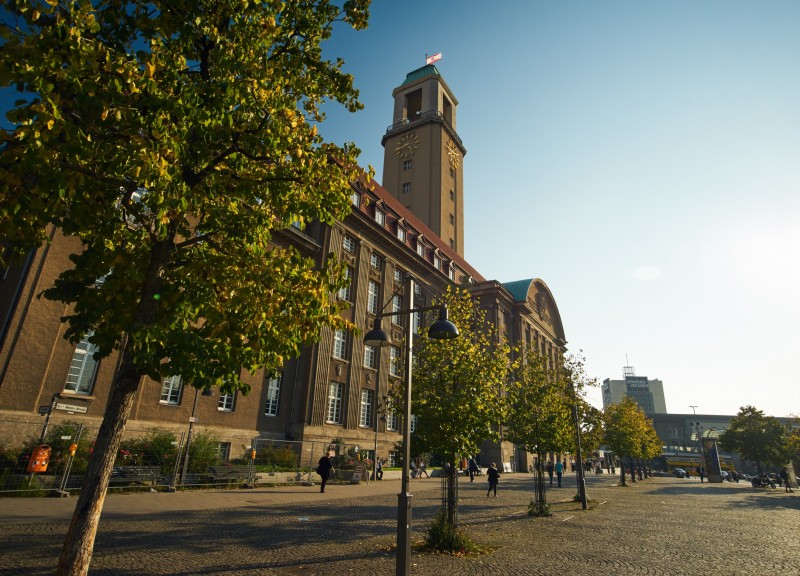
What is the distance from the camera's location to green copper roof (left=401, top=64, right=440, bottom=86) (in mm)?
69156

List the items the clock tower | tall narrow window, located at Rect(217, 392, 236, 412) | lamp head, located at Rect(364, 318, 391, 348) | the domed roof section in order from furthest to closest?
the clock tower, the domed roof section, tall narrow window, located at Rect(217, 392, 236, 412), lamp head, located at Rect(364, 318, 391, 348)

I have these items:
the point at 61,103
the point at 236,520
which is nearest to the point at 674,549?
the point at 236,520

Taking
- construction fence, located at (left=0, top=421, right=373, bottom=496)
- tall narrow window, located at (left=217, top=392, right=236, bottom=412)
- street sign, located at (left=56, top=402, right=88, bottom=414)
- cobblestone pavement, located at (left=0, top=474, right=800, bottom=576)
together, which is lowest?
cobblestone pavement, located at (left=0, top=474, right=800, bottom=576)

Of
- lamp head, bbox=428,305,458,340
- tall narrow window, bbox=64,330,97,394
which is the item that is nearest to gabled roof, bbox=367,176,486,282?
tall narrow window, bbox=64,330,97,394

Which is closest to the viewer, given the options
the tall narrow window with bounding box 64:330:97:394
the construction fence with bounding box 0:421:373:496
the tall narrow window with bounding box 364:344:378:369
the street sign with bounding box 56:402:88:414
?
the construction fence with bounding box 0:421:373:496

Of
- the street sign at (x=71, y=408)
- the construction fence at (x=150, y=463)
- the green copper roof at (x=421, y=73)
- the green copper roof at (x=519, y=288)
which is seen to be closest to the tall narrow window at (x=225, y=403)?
the construction fence at (x=150, y=463)

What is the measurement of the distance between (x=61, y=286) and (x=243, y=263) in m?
2.65

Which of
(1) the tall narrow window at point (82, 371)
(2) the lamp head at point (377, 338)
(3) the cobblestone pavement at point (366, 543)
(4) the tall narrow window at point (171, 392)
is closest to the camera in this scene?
(3) the cobblestone pavement at point (366, 543)

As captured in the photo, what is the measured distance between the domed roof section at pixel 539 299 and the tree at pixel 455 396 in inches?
1756

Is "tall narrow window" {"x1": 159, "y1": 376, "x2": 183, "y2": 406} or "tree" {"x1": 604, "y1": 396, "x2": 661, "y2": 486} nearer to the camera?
"tall narrow window" {"x1": 159, "y1": 376, "x2": 183, "y2": 406}

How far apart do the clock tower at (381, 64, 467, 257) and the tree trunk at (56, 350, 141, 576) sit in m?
52.5

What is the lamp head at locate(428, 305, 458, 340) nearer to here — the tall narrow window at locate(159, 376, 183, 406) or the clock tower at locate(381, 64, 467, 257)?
the tall narrow window at locate(159, 376, 183, 406)

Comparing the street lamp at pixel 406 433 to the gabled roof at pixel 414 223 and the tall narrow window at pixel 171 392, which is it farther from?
the gabled roof at pixel 414 223

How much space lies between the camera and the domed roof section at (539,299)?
57312 mm
